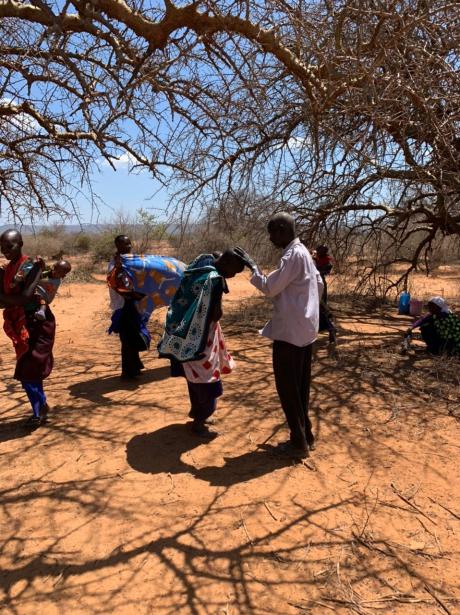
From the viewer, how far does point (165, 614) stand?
6.70 feet

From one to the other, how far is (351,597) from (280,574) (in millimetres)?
329

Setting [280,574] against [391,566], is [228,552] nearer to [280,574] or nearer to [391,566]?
[280,574]

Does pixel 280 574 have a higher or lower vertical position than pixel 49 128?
lower

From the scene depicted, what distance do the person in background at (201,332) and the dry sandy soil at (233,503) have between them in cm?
36

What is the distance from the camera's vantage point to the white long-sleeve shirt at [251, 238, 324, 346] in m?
2.99

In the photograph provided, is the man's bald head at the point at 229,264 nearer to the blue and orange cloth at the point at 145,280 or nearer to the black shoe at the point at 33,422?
the blue and orange cloth at the point at 145,280

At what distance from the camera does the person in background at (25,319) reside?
3.59 m

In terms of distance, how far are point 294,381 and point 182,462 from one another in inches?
38.1

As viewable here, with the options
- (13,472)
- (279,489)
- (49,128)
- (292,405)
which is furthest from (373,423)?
(49,128)

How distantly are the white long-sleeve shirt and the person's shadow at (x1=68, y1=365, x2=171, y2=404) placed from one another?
7.21 feet

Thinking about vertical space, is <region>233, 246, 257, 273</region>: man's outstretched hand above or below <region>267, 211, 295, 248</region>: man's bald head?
below

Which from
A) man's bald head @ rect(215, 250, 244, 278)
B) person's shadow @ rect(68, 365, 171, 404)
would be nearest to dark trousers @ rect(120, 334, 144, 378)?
person's shadow @ rect(68, 365, 171, 404)

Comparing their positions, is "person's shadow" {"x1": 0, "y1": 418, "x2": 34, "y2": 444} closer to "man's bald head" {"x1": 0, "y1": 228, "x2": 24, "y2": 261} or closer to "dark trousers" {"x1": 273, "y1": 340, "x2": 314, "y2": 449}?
"man's bald head" {"x1": 0, "y1": 228, "x2": 24, "y2": 261}

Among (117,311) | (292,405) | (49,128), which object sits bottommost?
(292,405)
